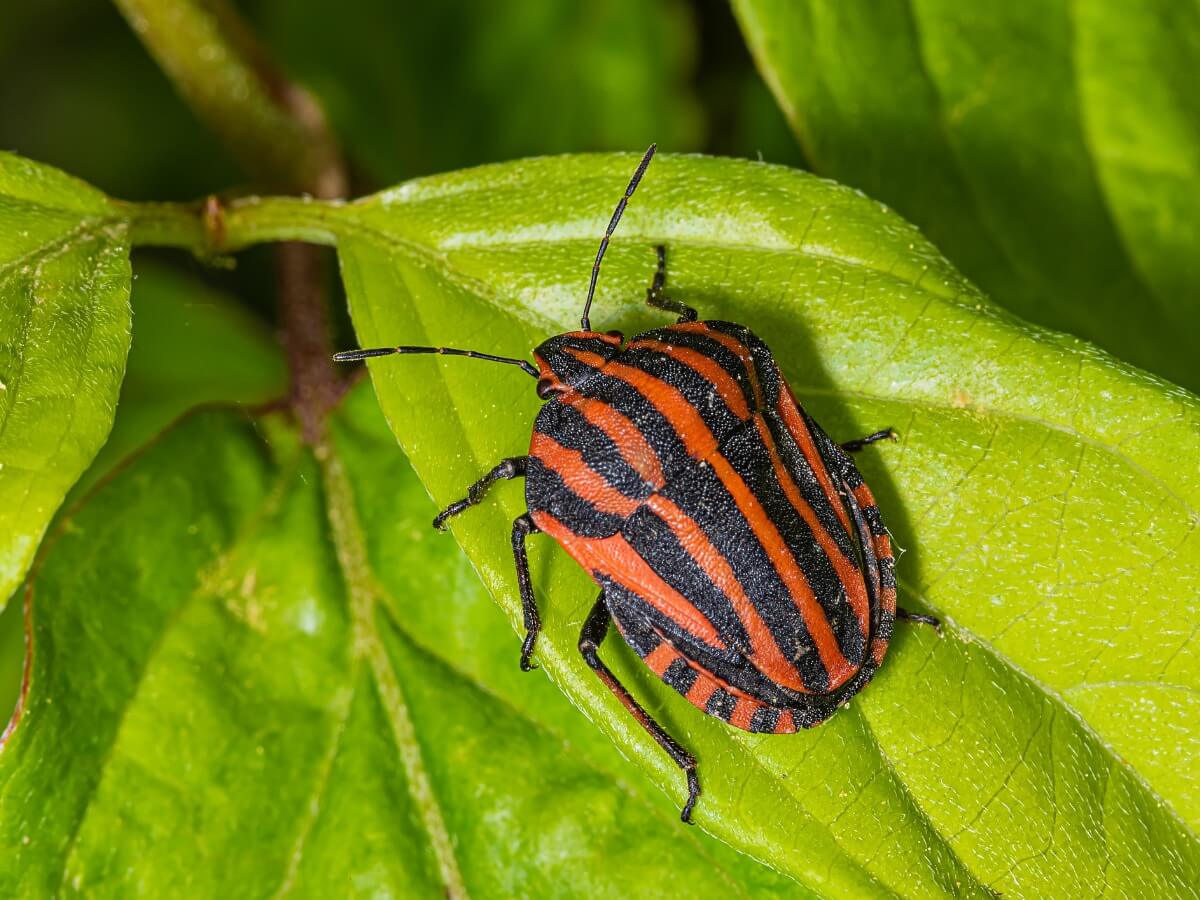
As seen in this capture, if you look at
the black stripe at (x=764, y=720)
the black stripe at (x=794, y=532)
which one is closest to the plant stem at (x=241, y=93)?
the black stripe at (x=794, y=532)

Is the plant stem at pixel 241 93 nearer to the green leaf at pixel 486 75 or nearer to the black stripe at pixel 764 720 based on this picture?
the green leaf at pixel 486 75

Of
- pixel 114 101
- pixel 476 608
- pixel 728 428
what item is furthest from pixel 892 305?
pixel 114 101

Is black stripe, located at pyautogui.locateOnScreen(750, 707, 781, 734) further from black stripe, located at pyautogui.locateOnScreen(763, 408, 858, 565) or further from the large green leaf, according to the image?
the large green leaf

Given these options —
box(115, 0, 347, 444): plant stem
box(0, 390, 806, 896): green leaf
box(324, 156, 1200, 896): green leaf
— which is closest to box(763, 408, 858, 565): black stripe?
box(324, 156, 1200, 896): green leaf

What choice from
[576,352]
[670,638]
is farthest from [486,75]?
[670,638]

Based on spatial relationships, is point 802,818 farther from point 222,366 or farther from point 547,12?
point 547,12

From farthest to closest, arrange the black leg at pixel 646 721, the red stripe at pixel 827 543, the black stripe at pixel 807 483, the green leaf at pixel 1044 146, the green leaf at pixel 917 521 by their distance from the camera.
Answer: the green leaf at pixel 1044 146
the black stripe at pixel 807 483
the red stripe at pixel 827 543
the green leaf at pixel 917 521
the black leg at pixel 646 721

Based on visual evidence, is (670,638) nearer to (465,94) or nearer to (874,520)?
(874,520)
